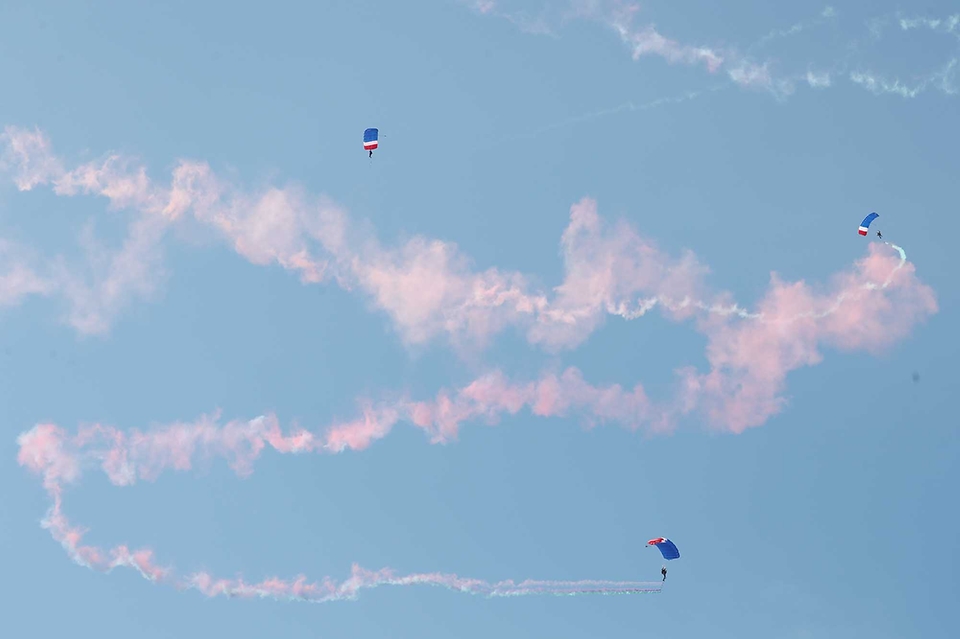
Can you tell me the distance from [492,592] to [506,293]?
44.4 ft

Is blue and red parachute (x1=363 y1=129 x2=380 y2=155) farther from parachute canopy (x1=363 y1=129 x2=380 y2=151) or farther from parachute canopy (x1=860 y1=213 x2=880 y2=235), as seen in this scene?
→ parachute canopy (x1=860 y1=213 x2=880 y2=235)

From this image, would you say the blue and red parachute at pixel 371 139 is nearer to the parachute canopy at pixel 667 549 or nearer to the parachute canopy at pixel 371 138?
the parachute canopy at pixel 371 138

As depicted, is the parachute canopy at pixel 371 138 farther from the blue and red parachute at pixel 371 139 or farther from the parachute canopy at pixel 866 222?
the parachute canopy at pixel 866 222

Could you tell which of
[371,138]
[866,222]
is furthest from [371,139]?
[866,222]

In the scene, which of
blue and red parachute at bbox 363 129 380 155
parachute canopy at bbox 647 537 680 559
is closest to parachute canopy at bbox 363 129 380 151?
blue and red parachute at bbox 363 129 380 155

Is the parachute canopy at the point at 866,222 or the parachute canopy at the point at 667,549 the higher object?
the parachute canopy at the point at 866,222

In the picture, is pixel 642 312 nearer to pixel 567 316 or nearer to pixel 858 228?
pixel 567 316

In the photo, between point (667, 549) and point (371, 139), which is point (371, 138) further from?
point (667, 549)

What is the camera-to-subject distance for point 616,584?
56.3 m

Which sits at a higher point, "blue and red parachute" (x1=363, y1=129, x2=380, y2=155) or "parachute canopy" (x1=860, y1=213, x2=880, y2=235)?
"blue and red parachute" (x1=363, y1=129, x2=380, y2=155)

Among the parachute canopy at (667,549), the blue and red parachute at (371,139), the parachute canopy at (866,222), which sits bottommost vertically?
the parachute canopy at (667,549)

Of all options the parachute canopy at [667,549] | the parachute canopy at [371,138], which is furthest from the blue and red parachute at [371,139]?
the parachute canopy at [667,549]

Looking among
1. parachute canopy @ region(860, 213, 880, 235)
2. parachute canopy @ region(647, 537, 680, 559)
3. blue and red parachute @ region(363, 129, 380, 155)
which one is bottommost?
parachute canopy @ region(647, 537, 680, 559)

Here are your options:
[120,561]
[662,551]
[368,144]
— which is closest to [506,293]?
[368,144]
